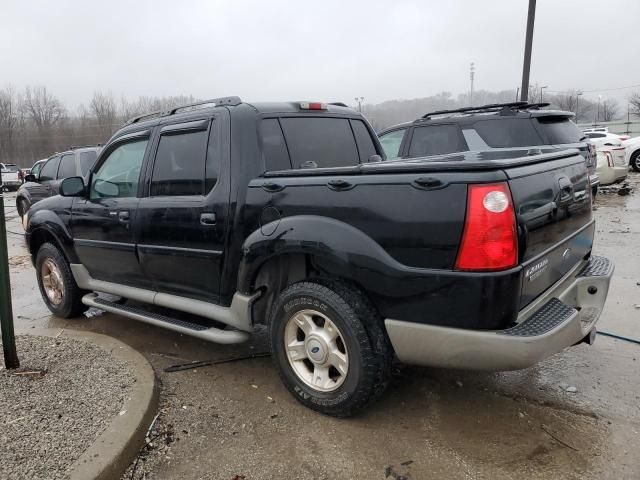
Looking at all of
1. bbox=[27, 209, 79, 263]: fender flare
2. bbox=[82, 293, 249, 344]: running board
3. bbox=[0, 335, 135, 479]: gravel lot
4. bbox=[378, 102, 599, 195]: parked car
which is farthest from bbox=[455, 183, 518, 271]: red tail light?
bbox=[378, 102, 599, 195]: parked car

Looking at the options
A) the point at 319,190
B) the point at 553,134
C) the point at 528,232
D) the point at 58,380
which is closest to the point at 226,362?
the point at 58,380

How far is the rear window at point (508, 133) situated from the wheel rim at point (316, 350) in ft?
16.7

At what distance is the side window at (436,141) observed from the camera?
726 centimetres

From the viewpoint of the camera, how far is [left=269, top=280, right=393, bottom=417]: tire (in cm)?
278

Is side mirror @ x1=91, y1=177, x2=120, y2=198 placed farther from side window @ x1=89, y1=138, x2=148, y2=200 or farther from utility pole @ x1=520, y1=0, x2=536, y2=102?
utility pole @ x1=520, y1=0, x2=536, y2=102

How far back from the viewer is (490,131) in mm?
7160

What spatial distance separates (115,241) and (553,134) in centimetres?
603

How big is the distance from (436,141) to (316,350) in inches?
205

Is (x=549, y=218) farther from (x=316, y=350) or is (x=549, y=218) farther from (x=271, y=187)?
(x=271, y=187)

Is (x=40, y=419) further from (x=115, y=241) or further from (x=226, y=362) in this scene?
(x=115, y=241)

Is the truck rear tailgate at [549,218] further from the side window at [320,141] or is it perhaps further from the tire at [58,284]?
the tire at [58,284]

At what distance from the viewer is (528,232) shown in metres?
Result: 2.49

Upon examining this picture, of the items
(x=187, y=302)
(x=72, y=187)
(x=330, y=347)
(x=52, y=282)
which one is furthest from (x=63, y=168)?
(x=330, y=347)

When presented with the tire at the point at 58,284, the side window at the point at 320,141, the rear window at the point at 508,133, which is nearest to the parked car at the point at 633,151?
the rear window at the point at 508,133
